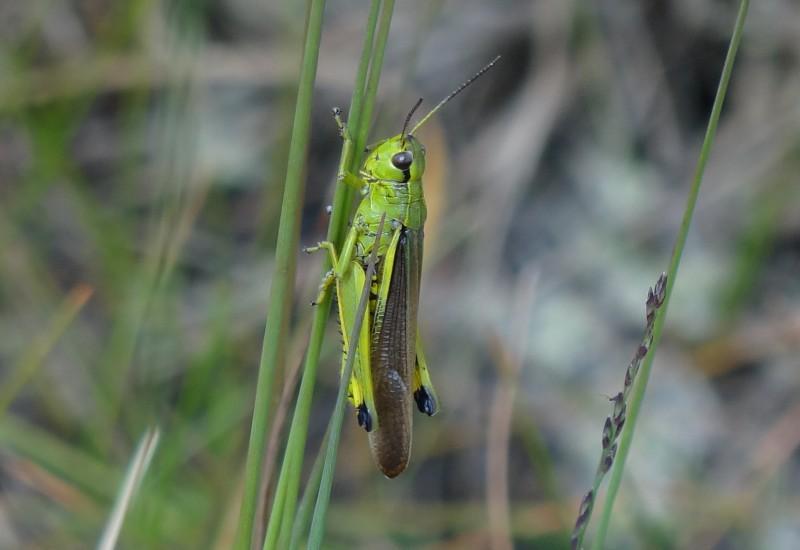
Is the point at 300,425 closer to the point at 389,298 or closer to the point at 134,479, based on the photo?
the point at 134,479

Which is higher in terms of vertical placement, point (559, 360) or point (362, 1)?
point (362, 1)

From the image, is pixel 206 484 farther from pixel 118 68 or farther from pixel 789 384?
pixel 789 384

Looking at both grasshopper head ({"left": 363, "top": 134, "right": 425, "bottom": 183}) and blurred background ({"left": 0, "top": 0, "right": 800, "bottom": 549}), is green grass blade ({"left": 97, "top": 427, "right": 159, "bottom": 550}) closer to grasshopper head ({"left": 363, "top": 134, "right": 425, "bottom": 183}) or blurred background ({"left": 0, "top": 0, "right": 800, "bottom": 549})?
grasshopper head ({"left": 363, "top": 134, "right": 425, "bottom": 183})

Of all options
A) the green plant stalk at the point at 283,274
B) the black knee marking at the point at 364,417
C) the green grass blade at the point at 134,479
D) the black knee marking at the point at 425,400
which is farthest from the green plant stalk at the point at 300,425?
the black knee marking at the point at 425,400

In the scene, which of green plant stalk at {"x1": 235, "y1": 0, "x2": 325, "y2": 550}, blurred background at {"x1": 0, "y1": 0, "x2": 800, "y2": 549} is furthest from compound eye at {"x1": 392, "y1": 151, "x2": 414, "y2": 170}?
blurred background at {"x1": 0, "y1": 0, "x2": 800, "y2": 549}

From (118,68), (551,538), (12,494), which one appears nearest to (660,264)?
(551,538)

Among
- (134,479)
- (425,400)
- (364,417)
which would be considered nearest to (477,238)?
(425,400)
